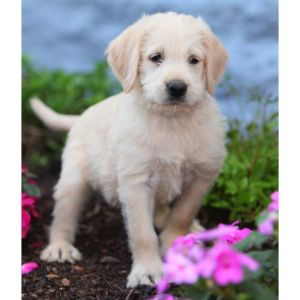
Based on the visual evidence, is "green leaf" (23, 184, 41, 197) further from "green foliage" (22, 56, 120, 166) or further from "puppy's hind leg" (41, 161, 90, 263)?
"green foliage" (22, 56, 120, 166)

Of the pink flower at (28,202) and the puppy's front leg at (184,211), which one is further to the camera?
the pink flower at (28,202)

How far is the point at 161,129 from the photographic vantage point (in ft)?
11.5

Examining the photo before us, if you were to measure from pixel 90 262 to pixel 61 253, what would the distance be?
0.67 feet

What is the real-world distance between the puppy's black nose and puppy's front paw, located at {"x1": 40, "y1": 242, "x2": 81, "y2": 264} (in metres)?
1.36

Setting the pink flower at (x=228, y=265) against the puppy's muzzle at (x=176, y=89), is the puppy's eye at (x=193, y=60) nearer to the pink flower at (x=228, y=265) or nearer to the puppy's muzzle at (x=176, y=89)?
the puppy's muzzle at (x=176, y=89)

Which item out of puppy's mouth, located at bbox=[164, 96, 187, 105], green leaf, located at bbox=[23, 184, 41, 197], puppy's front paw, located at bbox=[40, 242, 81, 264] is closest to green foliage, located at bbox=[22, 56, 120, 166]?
green leaf, located at bbox=[23, 184, 41, 197]

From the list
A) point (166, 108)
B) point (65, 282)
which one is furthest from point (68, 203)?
point (166, 108)

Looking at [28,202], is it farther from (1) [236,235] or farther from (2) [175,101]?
(1) [236,235]

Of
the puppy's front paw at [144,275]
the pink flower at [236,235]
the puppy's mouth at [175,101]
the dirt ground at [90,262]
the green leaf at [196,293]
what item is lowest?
the dirt ground at [90,262]

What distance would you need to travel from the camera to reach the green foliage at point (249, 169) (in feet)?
14.0

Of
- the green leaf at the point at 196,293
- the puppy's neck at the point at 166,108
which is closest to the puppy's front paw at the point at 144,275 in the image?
the puppy's neck at the point at 166,108
